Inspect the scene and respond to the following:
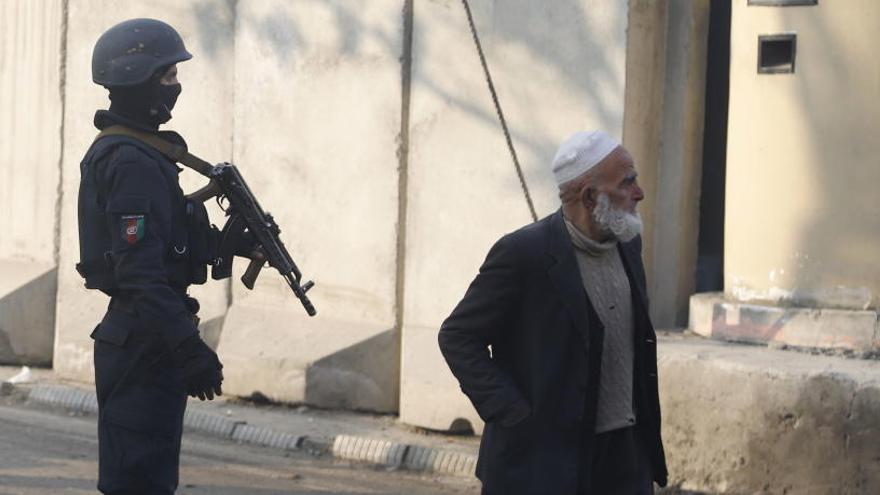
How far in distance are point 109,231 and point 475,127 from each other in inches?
141

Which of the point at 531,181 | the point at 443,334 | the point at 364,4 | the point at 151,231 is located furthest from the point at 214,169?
the point at 364,4

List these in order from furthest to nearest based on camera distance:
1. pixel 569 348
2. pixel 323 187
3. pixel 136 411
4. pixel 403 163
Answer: pixel 323 187 → pixel 403 163 → pixel 136 411 → pixel 569 348

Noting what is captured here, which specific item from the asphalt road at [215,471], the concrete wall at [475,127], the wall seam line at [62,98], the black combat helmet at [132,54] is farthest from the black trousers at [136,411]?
the wall seam line at [62,98]

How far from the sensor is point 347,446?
829cm

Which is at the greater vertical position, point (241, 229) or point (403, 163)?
point (403, 163)

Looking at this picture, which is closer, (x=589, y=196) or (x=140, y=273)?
(x=589, y=196)

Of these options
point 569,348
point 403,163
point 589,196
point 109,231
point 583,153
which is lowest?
point 569,348

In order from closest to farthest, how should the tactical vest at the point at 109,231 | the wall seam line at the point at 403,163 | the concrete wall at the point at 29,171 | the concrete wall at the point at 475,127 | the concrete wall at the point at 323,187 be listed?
the tactical vest at the point at 109,231, the concrete wall at the point at 475,127, the wall seam line at the point at 403,163, the concrete wall at the point at 323,187, the concrete wall at the point at 29,171

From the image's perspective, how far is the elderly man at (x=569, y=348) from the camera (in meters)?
4.32

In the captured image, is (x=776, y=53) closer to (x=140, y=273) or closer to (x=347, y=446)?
(x=347, y=446)

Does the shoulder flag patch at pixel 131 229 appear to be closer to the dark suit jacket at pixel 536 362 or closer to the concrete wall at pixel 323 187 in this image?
the dark suit jacket at pixel 536 362

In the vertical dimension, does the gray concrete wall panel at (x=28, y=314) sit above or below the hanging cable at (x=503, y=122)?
below

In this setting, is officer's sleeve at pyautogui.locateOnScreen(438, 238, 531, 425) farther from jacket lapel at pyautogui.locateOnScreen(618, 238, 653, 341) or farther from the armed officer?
the armed officer

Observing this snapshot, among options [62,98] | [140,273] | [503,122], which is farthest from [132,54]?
[62,98]
